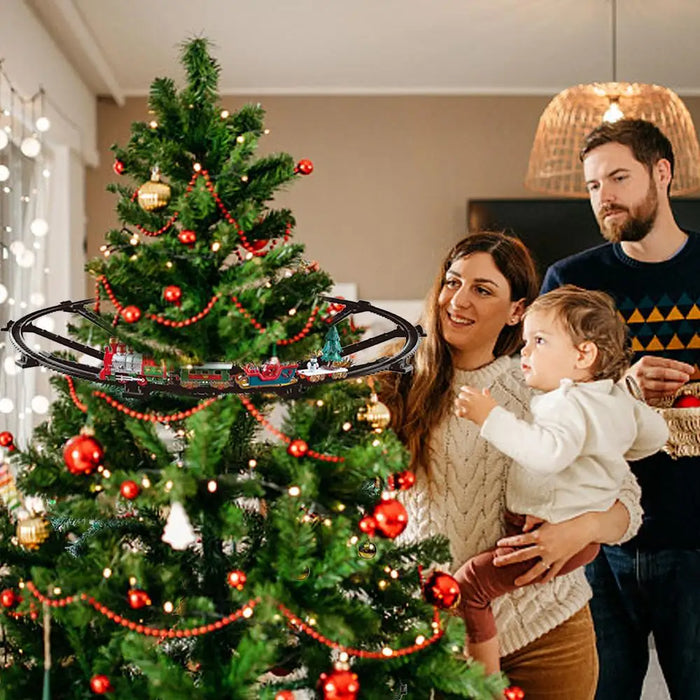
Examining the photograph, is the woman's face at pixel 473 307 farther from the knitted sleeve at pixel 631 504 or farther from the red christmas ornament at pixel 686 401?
the red christmas ornament at pixel 686 401

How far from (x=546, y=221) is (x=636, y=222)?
3.09m

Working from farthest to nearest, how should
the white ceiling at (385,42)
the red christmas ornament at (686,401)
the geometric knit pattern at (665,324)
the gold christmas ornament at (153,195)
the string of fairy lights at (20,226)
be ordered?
the white ceiling at (385,42) < the string of fairy lights at (20,226) < the geometric knit pattern at (665,324) < the red christmas ornament at (686,401) < the gold christmas ornament at (153,195)

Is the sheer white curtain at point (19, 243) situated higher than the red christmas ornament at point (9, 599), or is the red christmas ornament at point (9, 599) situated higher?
the sheer white curtain at point (19, 243)

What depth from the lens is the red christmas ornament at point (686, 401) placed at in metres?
1.78

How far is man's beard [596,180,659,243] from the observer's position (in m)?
1.93

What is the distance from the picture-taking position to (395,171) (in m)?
5.03

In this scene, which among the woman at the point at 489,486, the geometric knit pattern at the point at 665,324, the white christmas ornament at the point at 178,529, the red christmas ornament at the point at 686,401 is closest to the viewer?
the white christmas ornament at the point at 178,529

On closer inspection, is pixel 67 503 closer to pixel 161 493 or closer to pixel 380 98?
pixel 161 493

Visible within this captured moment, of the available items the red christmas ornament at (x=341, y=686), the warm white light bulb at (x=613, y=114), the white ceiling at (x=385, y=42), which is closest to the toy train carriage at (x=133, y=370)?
the red christmas ornament at (x=341, y=686)

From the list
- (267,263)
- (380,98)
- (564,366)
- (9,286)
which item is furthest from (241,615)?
(380,98)

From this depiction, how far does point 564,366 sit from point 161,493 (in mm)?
784

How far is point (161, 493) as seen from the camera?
3.48 ft

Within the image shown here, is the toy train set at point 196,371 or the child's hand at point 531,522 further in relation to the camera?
the child's hand at point 531,522

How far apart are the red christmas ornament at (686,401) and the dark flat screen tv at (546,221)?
3.21 m
